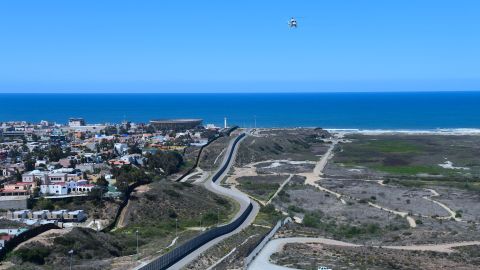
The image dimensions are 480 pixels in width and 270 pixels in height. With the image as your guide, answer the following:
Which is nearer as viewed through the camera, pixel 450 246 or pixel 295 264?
pixel 295 264

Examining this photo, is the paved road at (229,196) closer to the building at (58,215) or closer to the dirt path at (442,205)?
the building at (58,215)

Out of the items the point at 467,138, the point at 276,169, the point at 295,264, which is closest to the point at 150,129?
the point at 276,169

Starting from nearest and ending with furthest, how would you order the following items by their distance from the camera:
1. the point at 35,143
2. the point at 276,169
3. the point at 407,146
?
1. the point at 276,169
2. the point at 35,143
3. the point at 407,146

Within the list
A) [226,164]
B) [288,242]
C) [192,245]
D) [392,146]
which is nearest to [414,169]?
[226,164]

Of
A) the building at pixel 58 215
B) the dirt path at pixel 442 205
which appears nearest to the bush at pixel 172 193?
the building at pixel 58 215

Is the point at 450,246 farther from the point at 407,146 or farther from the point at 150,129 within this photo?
the point at 150,129

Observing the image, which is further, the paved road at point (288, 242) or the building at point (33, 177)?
the building at point (33, 177)
